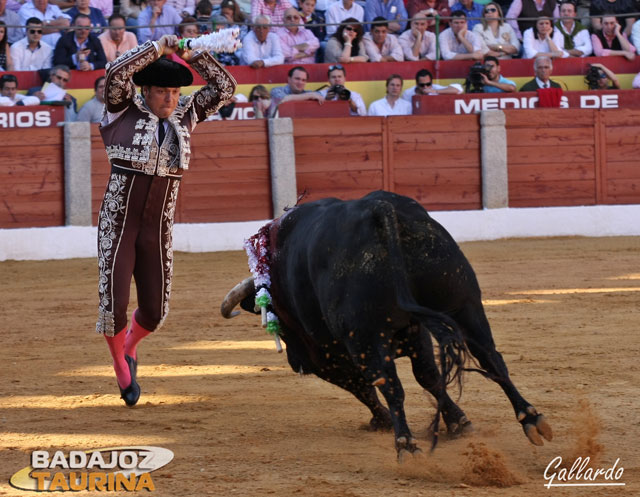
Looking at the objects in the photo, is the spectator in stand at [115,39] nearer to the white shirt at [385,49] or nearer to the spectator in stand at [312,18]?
the spectator in stand at [312,18]

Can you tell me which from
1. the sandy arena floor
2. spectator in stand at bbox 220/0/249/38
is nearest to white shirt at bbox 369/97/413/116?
spectator in stand at bbox 220/0/249/38

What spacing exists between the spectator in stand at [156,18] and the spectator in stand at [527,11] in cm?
376

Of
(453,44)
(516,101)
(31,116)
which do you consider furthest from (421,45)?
(31,116)

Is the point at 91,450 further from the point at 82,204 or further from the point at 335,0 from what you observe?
the point at 335,0

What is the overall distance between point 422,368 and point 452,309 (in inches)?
14.1

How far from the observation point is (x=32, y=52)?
33.7 feet

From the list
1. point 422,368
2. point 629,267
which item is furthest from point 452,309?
point 629,267

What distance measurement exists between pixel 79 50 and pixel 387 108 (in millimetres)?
3140

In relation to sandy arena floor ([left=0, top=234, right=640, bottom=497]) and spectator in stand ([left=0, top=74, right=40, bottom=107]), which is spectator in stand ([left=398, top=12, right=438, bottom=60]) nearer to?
spectator in stand ([left=0, top=74, right=40, bottom=107])

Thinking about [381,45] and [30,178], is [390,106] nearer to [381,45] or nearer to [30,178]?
[381,45]

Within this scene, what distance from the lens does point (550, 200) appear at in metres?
10.9

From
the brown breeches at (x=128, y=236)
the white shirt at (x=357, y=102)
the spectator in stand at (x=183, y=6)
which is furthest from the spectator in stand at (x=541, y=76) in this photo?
the brown breeches at (x=128, y=236)

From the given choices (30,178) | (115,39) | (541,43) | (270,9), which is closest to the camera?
(30,178)

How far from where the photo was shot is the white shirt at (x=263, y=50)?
34.8ft
